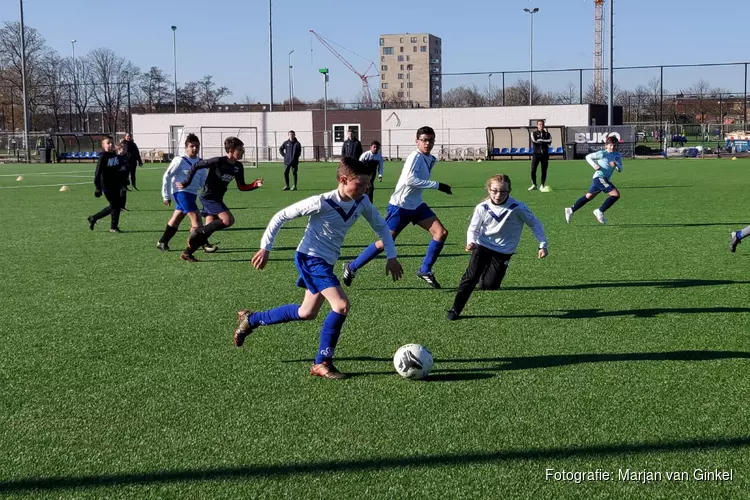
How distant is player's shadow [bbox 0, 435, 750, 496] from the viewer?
380cm

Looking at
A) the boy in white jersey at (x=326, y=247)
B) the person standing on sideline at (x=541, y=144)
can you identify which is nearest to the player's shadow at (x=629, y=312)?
the boy in white jersey at (x=326, y=247)

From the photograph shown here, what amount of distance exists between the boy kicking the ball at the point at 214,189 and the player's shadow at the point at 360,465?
271 inches

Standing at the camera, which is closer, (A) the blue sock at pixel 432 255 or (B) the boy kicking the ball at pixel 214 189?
(A) the blue sock at pixel 432 255

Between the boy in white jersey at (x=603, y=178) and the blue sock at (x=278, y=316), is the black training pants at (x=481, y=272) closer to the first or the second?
the blue sock at (x=278, y=316)

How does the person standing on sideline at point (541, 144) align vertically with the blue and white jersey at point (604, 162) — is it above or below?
above

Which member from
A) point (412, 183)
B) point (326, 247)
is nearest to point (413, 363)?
point (326, 247)

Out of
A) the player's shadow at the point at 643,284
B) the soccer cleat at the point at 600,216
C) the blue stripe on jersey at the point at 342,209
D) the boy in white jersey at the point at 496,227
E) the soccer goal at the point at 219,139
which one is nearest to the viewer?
the blue stripe on jersey at the point at 342,209

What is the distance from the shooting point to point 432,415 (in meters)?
4.68

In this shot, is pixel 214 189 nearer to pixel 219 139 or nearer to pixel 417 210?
pixel 417 210

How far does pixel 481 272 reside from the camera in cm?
719

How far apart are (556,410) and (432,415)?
2.49ft

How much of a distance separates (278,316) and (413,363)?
1129 millimetres

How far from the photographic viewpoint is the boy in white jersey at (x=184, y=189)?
11.3m

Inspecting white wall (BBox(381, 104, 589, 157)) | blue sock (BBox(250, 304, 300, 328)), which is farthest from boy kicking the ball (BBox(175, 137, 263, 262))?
white wall (BBox(381, 104, 589, 157))
